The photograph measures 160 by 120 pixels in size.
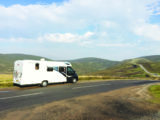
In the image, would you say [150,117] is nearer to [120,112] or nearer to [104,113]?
[120,112]

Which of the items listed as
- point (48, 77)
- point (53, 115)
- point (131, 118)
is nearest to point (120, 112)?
point (131, 118)

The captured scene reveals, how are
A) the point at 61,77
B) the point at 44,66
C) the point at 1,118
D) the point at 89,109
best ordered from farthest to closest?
the point at 61,77 < the point at 44,66 < the point at 89,109 < the point at 1,118

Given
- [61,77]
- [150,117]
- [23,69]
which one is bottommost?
[150,117]

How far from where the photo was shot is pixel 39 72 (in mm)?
14523

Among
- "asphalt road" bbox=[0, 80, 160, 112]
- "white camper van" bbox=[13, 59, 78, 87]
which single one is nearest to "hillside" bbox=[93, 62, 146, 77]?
"white camper van" bbox=[13, 59, 78, 87]

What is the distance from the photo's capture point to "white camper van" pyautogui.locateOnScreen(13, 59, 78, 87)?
13.6m

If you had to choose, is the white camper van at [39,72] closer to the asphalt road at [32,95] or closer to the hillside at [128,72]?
the asphalt road at [32,95]

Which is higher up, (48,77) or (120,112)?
(48,77)

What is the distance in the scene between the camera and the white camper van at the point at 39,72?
44.5 feet

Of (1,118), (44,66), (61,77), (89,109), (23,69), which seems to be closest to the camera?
(1,118)

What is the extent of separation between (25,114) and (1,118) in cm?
100

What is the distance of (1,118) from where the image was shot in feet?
18.9

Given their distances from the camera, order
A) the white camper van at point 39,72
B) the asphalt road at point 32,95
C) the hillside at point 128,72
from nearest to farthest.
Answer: the asphalt road at point 32,95 < the white camper van at point 39,72 < the hillside at point 128,72

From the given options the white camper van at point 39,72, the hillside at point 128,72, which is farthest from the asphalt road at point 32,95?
the hillside at point 128,72
